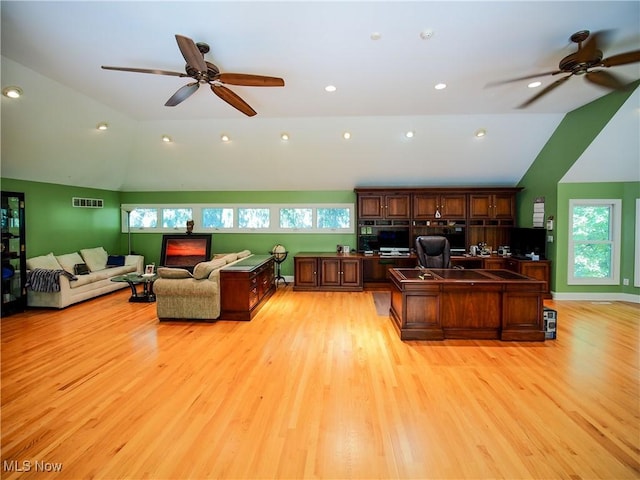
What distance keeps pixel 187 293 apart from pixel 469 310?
4047 mm

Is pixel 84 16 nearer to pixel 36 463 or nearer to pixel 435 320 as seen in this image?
pixel 36 463

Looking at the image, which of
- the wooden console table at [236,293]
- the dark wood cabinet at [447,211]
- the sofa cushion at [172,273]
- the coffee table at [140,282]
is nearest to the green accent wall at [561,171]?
the dark wood cabinet at [447,211]

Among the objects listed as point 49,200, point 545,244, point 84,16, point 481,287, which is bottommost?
point 481,287

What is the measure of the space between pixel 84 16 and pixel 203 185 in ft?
16.2

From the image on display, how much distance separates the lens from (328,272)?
675cm

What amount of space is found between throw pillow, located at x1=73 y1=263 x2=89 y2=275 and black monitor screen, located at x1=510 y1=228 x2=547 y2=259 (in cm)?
913

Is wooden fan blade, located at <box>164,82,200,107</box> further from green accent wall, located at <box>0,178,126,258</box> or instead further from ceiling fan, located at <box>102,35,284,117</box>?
green accent wall, located at <box>0,178,126,258</box>

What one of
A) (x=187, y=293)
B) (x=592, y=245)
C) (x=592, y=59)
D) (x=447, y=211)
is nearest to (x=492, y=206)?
(x=447, y=211)

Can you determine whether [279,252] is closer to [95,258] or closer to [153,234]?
[153,234]

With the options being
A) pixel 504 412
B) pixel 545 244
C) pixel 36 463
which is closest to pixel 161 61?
pixel 36 463

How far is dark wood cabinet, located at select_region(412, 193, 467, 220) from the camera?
6.91 m

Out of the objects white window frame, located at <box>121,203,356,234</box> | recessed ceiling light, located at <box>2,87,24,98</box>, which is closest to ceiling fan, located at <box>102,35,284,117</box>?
recessed ceiling light, located at <box>2,87,24,98</box>

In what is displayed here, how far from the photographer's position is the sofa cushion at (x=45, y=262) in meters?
5.36

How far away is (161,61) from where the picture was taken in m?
3.41
